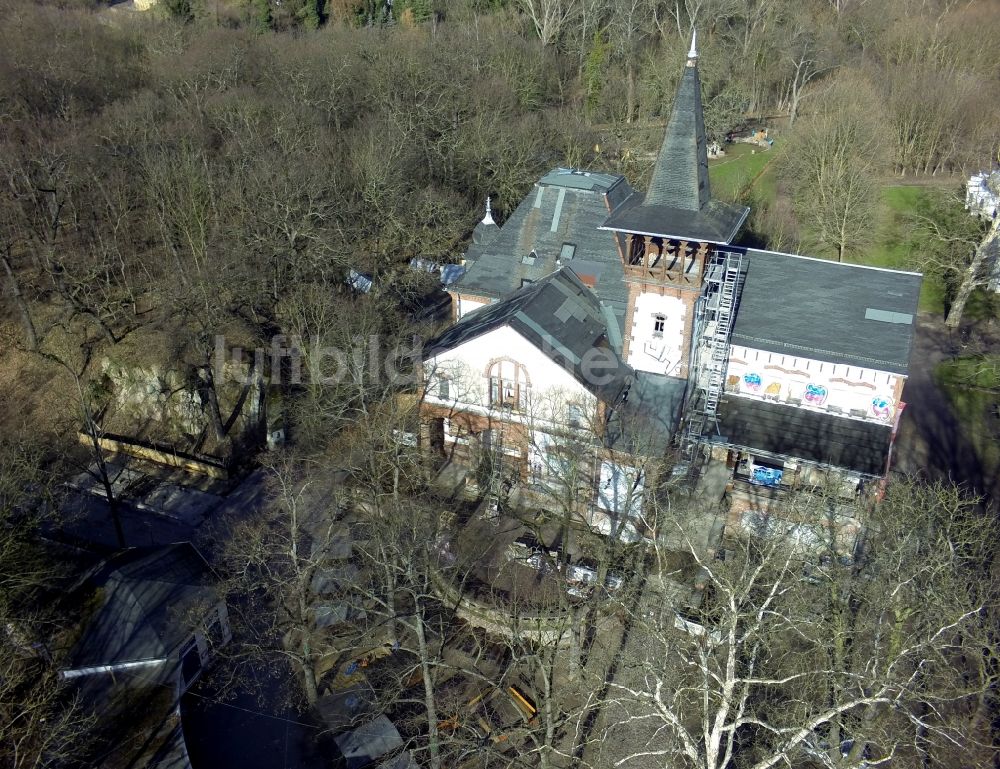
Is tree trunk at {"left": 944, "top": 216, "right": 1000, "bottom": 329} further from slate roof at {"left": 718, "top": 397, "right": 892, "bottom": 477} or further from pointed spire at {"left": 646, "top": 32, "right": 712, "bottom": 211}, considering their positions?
pointed spire at {"left": 646, "top": 32, "right": 712, "bottom": 211}

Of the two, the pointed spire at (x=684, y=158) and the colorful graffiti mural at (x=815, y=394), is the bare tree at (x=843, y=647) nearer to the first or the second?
the colorful graffiti mural at (x=815, y=394)

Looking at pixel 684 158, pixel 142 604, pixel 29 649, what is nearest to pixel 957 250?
pixel 684 158


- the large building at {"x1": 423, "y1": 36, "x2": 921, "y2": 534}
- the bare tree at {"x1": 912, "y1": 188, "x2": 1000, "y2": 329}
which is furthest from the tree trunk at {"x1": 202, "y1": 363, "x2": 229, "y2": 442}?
the bare tree at {"x1": 912, "y1": 188, "x2": 1000, "y2": 329}

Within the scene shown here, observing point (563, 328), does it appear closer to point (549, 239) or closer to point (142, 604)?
point (549, 239)

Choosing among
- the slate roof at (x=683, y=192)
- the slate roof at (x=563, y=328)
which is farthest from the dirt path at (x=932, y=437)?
the slate roof at (x=683, y=192)

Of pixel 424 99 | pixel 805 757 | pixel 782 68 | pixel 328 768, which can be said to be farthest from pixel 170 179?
pixel 782 68
